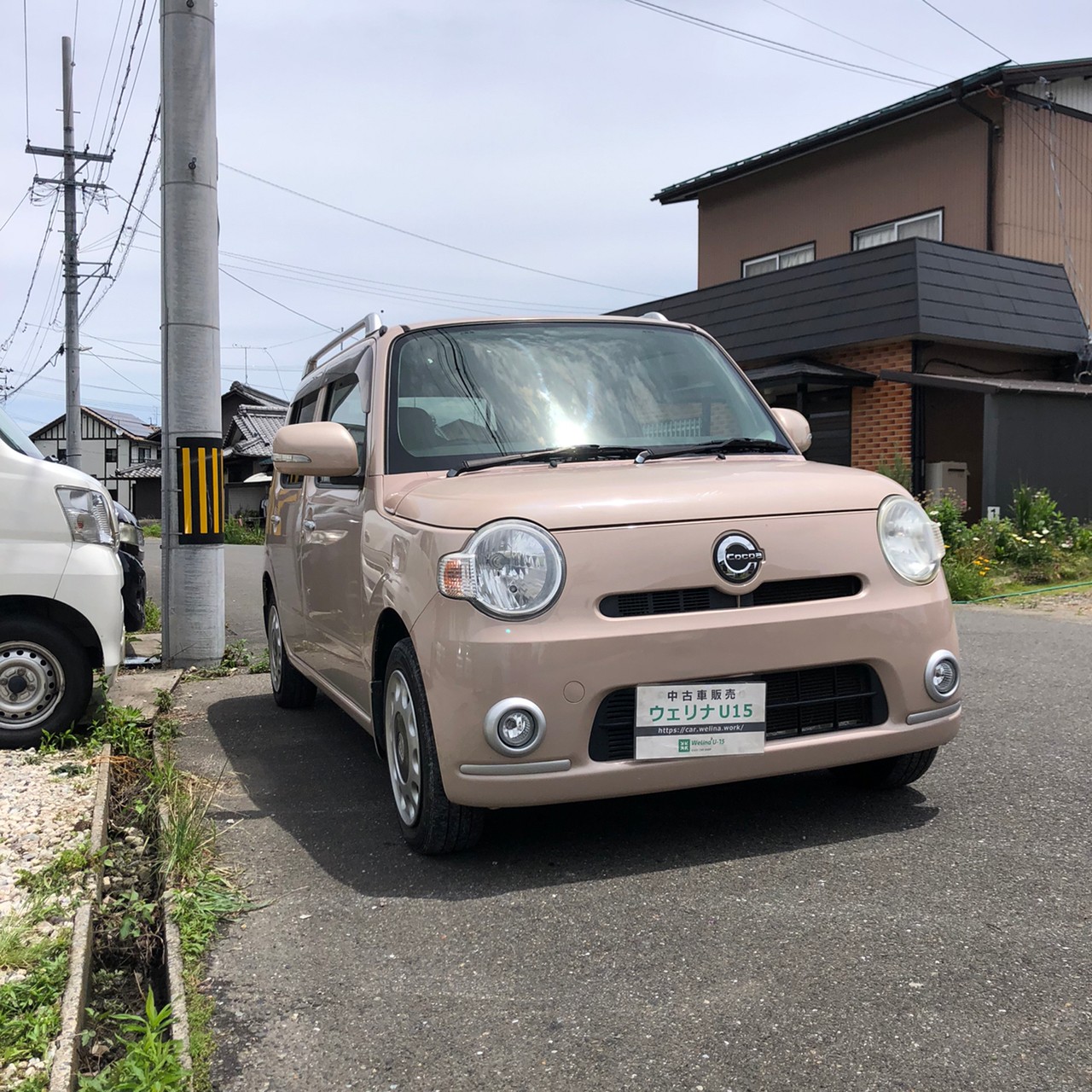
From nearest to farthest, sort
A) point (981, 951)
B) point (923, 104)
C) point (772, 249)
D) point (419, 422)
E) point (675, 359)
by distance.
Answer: point (981, 951)
point (419, 422)
point (675, 359)
point (923, 104)
point (772, 249)

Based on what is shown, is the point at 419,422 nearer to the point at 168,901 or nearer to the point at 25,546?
the point at 168,901

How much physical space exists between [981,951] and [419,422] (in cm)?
252

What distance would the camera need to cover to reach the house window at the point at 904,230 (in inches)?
639

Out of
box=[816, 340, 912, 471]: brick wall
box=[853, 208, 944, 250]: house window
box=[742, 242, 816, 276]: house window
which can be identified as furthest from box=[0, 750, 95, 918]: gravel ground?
box=[742, 242, 816, 276]: house window

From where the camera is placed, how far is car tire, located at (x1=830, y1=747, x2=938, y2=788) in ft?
12.7

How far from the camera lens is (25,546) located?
519cm

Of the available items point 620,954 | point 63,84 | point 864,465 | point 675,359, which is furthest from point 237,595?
point 63,84

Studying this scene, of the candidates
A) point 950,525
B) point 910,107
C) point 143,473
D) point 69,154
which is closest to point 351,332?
point 950,525

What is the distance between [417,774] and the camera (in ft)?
11.8

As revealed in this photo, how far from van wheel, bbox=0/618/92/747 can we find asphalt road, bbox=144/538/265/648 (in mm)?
2852

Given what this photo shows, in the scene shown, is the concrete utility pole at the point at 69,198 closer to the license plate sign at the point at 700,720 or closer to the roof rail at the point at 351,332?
the roof rail at the point at 351,332

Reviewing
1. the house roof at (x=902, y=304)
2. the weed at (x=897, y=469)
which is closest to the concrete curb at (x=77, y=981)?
the weed at (x=897, y=469)

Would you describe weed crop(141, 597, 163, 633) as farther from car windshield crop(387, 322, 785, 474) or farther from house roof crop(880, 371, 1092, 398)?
house roof crop(880, 371, 1092, 398)

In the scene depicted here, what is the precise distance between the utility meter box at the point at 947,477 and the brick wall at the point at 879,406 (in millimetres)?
359
